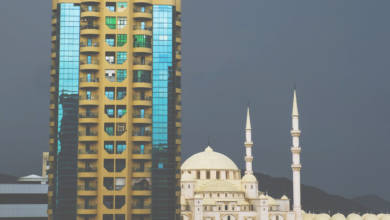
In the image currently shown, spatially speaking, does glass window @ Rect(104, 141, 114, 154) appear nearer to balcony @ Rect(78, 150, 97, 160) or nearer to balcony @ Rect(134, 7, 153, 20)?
balcony @ Rect(78, 150, 97, 160)

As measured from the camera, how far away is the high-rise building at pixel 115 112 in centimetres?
6962

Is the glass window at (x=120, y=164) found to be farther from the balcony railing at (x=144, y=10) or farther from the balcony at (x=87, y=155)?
the balcony railing at (x=144, y=10)

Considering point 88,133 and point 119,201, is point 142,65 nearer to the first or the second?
point 88,133

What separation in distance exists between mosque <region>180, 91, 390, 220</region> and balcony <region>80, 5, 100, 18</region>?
5263cm

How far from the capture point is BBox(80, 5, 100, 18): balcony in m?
71.9

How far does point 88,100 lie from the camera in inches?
2808

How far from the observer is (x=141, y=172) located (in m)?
70.8

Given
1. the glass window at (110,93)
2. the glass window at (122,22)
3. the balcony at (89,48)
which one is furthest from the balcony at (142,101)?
the glass window at (122,22)

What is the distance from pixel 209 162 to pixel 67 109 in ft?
226

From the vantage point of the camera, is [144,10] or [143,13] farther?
[144,10]

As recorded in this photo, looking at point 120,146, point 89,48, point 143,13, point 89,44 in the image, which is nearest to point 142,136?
point 120,146

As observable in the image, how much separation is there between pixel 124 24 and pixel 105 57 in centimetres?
426

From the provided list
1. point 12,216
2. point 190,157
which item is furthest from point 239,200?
point 12,216

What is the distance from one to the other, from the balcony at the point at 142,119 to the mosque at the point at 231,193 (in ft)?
153
